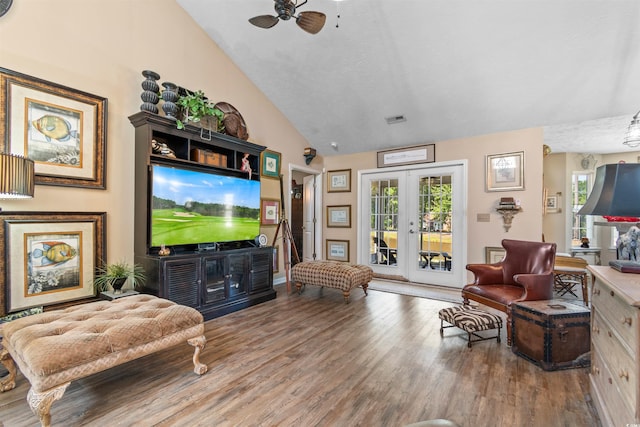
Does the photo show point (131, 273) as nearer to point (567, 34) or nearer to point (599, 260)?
point (567, 34)

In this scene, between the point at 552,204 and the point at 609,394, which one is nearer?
the point at 609,394

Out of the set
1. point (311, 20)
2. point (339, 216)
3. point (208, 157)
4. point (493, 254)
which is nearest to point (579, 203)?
point (493, 254)

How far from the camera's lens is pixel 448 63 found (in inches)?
141

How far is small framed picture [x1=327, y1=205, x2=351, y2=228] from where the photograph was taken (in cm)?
593

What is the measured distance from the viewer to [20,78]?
2.46 m

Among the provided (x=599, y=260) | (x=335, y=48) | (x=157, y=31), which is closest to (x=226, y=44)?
(x=157, y=31)

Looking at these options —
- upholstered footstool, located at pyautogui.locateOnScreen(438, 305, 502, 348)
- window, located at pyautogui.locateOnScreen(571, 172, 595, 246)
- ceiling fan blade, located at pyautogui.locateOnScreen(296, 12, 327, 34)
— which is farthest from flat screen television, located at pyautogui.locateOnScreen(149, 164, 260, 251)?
window, located at pyautogui.locateOnScreen(571, 172, 595, 246)

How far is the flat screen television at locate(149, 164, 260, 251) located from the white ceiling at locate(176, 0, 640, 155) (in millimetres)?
1849

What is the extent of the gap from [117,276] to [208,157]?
1643mm

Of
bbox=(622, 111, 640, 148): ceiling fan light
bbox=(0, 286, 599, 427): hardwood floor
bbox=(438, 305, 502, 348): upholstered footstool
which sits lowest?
bbox=(0, 286, 599, 427): hardwood floor

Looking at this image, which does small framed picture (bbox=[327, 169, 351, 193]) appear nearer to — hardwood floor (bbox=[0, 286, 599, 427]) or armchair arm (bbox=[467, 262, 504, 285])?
armchair arm (bbox=[467, 262, 504, 285])

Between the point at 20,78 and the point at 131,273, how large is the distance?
76.4 inches

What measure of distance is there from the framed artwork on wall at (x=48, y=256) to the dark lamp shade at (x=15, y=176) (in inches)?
30.5

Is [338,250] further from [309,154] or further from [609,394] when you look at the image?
[609,394]
